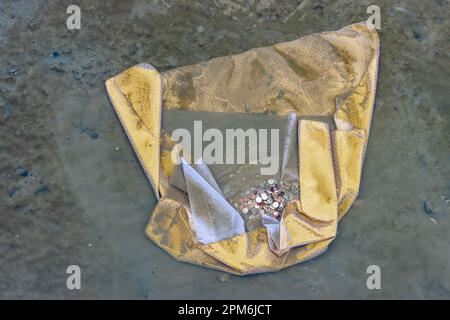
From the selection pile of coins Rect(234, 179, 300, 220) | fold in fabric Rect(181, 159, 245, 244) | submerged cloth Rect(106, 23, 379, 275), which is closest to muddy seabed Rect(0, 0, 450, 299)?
submerged cloth Rect(106, 23, 379, 275)

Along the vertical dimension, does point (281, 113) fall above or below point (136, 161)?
above

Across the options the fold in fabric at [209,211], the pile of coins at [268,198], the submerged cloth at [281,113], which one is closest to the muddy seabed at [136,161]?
the submerged cloth at [281,113]

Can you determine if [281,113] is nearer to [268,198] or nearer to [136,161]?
[268,198]

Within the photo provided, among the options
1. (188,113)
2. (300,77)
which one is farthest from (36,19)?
(300,77)

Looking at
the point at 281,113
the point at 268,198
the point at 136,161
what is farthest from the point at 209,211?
the point at 281,113

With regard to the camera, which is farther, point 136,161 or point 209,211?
point 136,161

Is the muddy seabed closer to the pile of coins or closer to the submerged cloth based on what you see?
the submerged cloth
